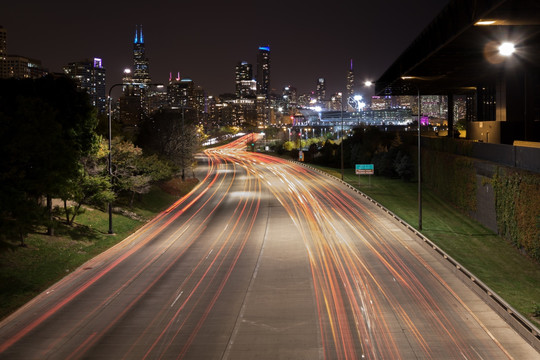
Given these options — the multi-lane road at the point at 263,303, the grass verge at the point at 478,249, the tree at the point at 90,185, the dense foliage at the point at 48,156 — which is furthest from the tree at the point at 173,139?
the multi-lane road at the point at 263,303

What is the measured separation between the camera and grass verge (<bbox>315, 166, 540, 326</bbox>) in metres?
20.8

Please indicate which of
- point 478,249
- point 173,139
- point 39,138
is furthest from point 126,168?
point 478,249

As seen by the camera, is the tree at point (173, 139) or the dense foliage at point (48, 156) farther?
the tree at point (173, 139)

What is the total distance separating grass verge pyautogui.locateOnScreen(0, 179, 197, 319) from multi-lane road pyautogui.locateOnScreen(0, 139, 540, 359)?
793 millimetres

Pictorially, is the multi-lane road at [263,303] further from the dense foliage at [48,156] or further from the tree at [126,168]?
the tree at [126,168]

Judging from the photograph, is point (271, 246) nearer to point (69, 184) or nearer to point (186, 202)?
point (69, 184)

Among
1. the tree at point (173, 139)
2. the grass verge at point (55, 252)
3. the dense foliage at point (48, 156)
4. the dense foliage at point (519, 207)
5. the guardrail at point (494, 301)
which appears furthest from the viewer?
the tree at point (173, 139)

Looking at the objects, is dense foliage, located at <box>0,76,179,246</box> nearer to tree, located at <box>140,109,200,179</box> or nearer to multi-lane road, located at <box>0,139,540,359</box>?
multi-lane road, located at <box>0,139,540,359</box>

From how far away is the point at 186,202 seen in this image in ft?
158

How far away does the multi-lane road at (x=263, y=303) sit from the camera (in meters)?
14.9

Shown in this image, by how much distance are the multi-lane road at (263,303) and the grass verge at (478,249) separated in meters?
1.70

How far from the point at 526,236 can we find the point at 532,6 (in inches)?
471

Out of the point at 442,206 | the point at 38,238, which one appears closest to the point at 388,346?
the point at 38,238

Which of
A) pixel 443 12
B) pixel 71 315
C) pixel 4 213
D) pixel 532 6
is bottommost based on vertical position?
pixel 71 315
